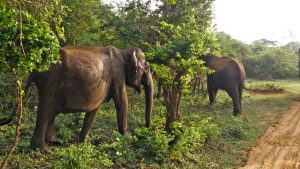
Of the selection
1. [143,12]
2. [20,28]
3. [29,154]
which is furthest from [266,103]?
[20,28]

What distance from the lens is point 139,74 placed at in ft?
34.2

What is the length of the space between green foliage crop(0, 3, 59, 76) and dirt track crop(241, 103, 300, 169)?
19.6ft

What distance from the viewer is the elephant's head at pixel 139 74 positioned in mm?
10188

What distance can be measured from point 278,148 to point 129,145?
14.8 ft

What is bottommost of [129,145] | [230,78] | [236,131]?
[236,131]

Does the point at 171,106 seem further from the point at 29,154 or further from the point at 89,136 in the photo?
the point at 29,154

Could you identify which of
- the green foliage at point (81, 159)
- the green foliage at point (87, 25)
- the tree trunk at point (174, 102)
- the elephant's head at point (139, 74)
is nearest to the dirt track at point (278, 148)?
the tree trunk at point (174, 102)

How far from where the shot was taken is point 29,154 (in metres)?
7.75

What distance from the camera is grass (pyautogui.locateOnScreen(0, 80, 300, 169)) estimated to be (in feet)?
24.6

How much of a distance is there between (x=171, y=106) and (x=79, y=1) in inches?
206

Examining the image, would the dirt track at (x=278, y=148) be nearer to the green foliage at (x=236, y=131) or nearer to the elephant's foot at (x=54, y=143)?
the green foliage at (x=236, y=131)

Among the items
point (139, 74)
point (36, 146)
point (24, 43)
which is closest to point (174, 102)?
point (139, 74)

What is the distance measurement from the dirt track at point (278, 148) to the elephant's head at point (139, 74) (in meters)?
2.95

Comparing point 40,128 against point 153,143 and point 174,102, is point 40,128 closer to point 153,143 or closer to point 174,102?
point 153,143
